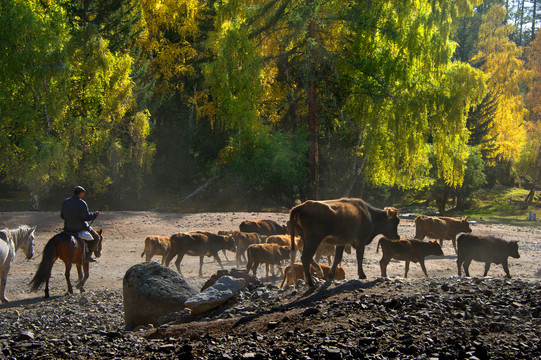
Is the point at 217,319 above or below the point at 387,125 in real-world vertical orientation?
below

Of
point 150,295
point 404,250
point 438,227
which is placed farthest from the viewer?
point 438,227

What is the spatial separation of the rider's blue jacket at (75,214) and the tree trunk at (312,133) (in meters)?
18.8

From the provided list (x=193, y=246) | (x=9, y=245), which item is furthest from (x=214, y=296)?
(x=193, y=246)

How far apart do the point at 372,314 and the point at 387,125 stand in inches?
897

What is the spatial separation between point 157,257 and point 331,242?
35.5 feet

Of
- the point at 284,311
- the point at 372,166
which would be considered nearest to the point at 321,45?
A: the point at 372,166

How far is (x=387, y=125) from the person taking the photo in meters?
30.9

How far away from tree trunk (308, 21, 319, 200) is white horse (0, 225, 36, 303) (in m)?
18.5

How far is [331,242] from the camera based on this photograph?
12.8 m

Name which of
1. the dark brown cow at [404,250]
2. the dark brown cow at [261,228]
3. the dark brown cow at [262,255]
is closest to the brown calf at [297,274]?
the dark brown cow at [262,255]

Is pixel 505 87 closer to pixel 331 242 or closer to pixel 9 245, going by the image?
pixel 331 242

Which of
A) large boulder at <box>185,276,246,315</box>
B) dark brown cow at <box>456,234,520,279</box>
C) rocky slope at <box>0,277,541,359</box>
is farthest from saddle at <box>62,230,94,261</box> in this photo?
dark brown cow at <box>456,234,520,279</box>

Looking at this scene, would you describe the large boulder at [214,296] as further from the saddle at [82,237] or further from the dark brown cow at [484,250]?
the dark brown cow at [484,250]

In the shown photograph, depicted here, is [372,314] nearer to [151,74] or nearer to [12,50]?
[12,50]
